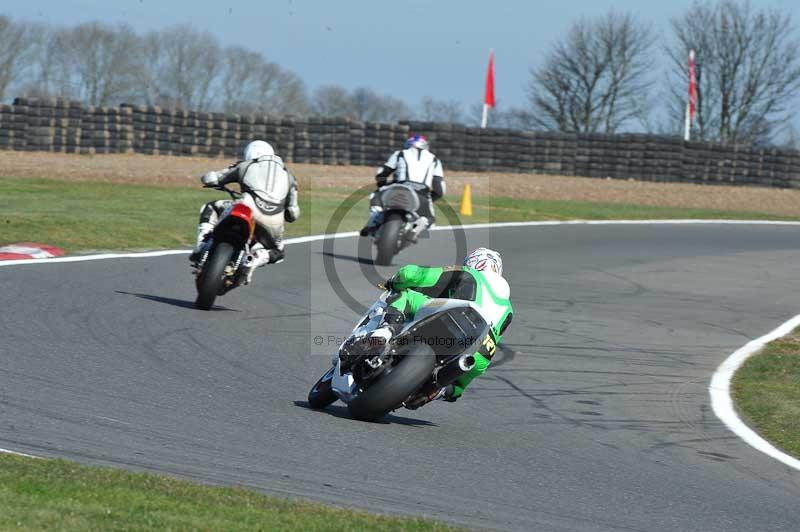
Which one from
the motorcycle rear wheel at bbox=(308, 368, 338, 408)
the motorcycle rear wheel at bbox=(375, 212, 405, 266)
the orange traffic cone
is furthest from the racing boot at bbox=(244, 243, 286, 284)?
the orange traffic cone

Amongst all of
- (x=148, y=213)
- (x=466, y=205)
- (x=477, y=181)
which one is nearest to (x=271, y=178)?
(x=148, y=213)

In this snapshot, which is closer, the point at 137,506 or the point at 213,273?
the point at 137,506

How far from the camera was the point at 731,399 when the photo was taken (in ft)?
32.1

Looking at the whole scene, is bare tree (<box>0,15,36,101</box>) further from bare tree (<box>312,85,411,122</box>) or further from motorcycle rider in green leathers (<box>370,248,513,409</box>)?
Result: motorcycle rider in green leathers (<box>370,248,513,409</box>)

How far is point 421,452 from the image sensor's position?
7090mm

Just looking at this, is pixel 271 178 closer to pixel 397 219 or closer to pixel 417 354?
pixel 397 219

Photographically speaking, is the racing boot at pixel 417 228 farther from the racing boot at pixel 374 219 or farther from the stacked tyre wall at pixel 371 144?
the stacked tyre wall at pixel 371 144

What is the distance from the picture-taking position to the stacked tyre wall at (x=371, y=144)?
103 ft

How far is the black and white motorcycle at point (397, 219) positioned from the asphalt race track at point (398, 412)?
423 mm

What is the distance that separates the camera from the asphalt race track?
20.6 ft

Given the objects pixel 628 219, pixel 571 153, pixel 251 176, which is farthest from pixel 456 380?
pixel 571 153

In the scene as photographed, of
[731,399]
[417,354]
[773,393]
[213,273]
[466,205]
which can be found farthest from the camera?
[466,205]

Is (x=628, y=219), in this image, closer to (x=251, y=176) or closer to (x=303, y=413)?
(x=251, y=176)

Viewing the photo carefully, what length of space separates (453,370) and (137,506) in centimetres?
253
